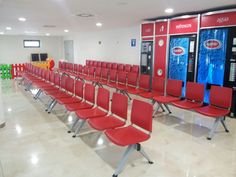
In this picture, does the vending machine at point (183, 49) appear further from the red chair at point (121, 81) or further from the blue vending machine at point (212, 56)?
the red chair at point (121, 81)

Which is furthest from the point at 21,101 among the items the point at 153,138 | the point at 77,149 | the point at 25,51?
the point at 25,51

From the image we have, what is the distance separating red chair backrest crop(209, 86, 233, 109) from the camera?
3639 millimetres

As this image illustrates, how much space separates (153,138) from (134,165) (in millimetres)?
943

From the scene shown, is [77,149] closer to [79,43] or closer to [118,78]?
[118,78]

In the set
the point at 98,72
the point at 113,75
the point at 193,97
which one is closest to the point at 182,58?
the point at 193,97

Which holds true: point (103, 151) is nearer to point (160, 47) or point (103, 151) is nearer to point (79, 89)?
point (79, 89)

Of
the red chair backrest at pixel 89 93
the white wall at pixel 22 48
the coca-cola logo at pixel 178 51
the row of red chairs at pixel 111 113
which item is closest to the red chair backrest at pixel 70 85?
the row of red chairs at pixel 111 113

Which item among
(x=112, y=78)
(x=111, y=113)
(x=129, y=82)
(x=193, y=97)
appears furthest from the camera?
(x=112, y=78)

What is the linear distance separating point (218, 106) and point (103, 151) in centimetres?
234

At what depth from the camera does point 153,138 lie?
11.7 ft

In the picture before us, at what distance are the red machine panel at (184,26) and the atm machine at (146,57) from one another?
1.02 m

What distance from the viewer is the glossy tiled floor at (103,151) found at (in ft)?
8.55

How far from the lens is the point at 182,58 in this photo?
5.73 metres

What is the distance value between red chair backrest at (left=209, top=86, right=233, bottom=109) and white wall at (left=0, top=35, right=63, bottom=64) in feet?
43.0
